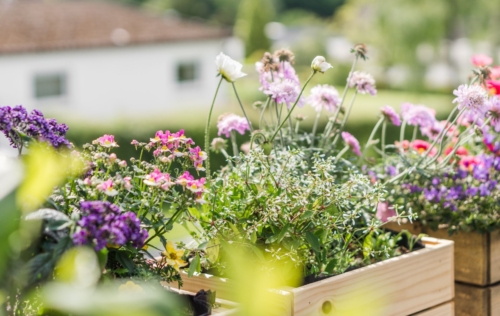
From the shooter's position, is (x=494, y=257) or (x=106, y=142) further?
(x=494, y=257)

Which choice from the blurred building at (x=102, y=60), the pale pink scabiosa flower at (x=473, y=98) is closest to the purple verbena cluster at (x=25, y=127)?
the pale pink scabiosa flower at (x=473, y=98)

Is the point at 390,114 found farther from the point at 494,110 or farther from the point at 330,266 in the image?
the point at 330,266

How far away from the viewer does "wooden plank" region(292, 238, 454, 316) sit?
140 cm

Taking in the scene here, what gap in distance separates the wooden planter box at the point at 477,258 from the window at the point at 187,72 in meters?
15.3

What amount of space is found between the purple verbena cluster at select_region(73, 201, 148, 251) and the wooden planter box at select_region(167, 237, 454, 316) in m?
0.32

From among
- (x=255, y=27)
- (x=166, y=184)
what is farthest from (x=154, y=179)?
(x=255, y=27)

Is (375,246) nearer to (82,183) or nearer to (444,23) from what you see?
(82,183)

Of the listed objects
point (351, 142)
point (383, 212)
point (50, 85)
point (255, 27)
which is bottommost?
point (50, 85)

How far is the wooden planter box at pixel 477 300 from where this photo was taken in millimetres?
1885

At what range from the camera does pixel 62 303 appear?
1.28 feet

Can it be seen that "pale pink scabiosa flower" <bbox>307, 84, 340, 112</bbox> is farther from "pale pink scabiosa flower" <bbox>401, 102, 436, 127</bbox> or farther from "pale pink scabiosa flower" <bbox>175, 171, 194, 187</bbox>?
"pale pink scabiosa flower" <bbox>175, 171, 194, 187</bbox>

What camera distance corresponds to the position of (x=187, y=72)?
17141mm

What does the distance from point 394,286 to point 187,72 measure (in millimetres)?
15855

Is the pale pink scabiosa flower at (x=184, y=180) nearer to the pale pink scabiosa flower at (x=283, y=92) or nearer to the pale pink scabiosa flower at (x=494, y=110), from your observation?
the pale pink scabiosa flower at (x=283, y=92)
